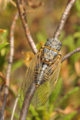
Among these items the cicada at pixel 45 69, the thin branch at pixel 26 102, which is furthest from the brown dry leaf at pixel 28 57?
the thin branch at pixel 26 102

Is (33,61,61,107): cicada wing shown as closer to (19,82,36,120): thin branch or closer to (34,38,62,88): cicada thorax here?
(34,38,62,88): cicada thorax

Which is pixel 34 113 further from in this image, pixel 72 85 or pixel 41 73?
pixel 72 85

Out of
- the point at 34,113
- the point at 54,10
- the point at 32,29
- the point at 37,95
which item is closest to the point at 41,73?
the point at 37,95

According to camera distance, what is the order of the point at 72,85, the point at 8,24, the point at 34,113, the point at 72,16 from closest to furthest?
the point at 34,113
the point at 72,85
the point at 8,24
the point at 72,16

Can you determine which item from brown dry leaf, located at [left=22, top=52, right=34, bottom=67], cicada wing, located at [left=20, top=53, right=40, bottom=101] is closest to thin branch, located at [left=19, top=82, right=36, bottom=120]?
cicada wing, located at [left=20, top=53, right=40, bottom=101]

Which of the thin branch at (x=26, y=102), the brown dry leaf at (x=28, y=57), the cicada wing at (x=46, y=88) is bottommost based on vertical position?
the thin branch at (x=26, y=102)

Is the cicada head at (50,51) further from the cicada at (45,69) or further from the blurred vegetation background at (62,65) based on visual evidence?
the blurred vegetation background at (62,65)

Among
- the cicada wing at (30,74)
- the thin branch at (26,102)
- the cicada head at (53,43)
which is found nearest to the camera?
the thin branch at (26,102)
